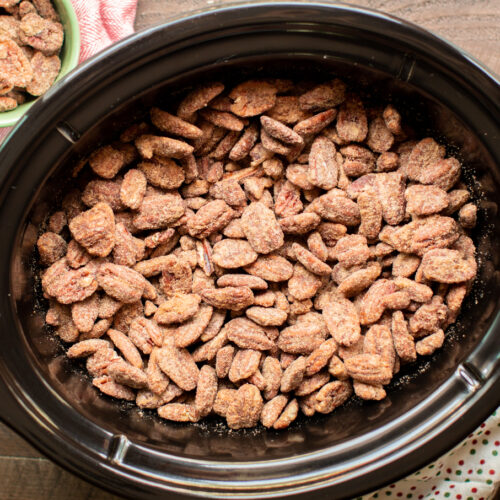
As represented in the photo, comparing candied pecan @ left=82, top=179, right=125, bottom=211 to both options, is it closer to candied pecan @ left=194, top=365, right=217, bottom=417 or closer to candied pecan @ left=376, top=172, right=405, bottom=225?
candied pecan @ left=194, top=365, right=217, bottom=417

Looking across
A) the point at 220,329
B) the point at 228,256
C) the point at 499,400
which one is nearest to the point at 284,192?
the point at 228,256

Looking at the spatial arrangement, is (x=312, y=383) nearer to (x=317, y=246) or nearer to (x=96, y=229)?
(x=317, y=246)

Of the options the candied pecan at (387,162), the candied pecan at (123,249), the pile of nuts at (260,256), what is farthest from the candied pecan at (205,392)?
the candied pecan at (387,162)

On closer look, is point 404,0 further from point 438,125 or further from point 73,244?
point 73,244

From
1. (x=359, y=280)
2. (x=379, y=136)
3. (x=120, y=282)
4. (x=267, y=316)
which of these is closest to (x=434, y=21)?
(x=379, y=136)

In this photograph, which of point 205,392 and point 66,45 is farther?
point 66,45

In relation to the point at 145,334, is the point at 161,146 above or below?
above

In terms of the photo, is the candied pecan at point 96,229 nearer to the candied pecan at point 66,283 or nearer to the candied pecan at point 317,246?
the candied pecan at point 66,283
